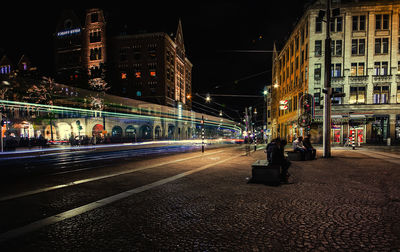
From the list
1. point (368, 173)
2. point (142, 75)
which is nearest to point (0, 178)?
point (368, 173)

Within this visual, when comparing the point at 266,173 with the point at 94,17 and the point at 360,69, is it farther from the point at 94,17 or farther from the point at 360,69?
the point at 94,17

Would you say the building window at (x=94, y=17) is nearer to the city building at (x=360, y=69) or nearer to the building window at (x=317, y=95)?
the city building at (x=360, y=69)

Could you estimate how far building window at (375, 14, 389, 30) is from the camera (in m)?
29.5

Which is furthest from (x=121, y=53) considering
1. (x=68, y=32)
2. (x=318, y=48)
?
(x=318, y=48)

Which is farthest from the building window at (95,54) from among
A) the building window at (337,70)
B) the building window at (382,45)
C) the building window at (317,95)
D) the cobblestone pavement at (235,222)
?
the cobblestone pavement at (235,222)

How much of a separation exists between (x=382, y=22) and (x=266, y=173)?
35773mm

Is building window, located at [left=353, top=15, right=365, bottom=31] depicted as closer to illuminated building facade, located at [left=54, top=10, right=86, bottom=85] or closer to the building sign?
illuminated building facade, located at [left=54, top=10, right=86, bottom=85]

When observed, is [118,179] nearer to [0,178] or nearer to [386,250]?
[0,178]

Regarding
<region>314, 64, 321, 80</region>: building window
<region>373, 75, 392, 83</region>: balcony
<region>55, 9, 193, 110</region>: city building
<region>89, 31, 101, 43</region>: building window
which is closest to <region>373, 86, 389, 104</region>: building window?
<region>373, 75, 392, 83</region>: balcony

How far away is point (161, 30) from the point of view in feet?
203

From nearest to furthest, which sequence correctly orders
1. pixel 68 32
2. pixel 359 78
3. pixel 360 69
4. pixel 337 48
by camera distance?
pixel 359 78, pixel 360 69, pixel 337 48, pixel 68 32

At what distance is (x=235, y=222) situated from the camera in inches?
153

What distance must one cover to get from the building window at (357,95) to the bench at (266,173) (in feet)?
98.9

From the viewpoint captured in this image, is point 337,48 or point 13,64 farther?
point 13,64
